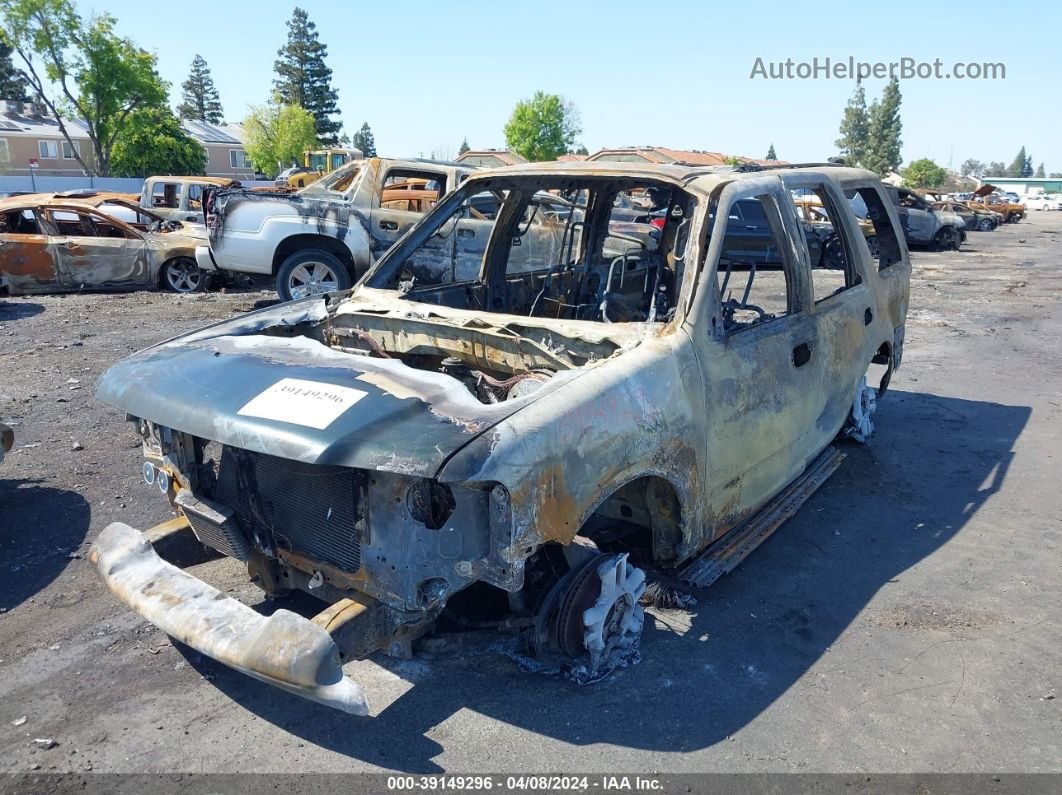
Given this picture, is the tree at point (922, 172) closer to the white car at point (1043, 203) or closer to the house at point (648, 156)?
the white car at point (1043, 203)

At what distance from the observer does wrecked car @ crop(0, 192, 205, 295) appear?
11.9 m

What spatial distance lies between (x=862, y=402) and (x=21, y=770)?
5007mm

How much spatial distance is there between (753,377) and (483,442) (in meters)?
1.61

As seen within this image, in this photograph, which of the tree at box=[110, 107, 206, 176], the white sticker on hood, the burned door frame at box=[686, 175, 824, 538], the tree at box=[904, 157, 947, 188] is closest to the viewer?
the white sticker on hood

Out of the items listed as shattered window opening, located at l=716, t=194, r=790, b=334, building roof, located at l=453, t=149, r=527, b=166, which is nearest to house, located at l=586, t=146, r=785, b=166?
building roof, located at l=453, t=149, r=527, b=166

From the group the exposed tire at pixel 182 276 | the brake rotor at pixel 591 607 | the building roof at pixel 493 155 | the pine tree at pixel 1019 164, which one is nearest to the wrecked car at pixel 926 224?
the building roof at pixel 493 155

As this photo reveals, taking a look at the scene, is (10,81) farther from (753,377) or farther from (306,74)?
(753,377)

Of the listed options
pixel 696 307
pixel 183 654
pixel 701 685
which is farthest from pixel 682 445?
pixel 183 654

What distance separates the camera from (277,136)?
56.2 m

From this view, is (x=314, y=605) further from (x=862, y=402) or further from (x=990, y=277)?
(x=990, y=277)

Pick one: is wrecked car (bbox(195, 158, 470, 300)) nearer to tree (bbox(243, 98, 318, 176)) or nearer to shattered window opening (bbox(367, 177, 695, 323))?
shattered window opening (bbox(367, 177, 695, 323))

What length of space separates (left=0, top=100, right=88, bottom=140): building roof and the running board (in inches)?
2270

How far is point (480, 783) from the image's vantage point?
2566 millimetres

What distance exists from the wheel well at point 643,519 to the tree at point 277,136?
56595mm
